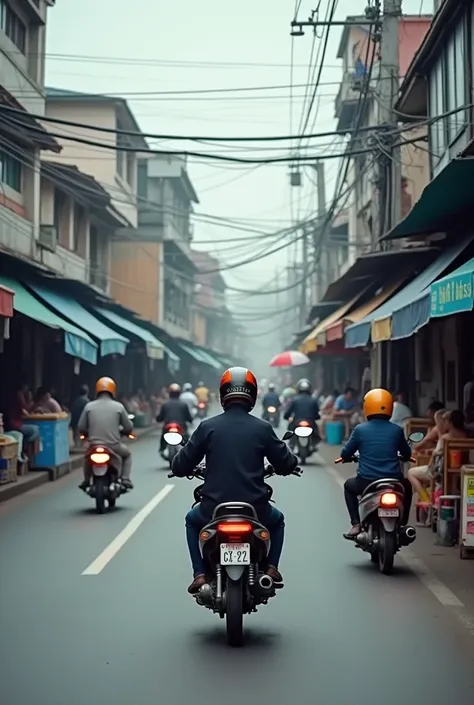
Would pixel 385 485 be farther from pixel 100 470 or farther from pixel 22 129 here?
pixel 22 129

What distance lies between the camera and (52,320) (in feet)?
65.2

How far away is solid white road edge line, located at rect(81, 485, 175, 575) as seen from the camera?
9992 mm

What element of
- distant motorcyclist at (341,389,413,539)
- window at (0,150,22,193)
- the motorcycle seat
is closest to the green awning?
distant motorcyclist at (341,389,413,539)

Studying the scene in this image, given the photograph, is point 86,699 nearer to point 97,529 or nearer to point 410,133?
point 97,529

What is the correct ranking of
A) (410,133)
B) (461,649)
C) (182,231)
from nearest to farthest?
(461,649) < (410,133) < (182,231)

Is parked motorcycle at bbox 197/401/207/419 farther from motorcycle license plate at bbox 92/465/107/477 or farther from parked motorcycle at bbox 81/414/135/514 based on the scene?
motorcycle license plate at bbox 92/465/107/477

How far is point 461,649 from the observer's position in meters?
6.82

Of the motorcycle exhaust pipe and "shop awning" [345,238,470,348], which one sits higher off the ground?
"shop awning" [345,238,470,348]

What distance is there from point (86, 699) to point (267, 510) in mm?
1974

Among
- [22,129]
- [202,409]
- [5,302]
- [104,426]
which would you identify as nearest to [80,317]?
[22,129]

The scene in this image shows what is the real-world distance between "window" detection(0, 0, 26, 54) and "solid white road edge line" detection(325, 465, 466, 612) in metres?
16.6

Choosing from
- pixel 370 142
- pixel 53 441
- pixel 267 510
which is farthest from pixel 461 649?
pixel 370 142

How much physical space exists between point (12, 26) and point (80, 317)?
661 centimetres

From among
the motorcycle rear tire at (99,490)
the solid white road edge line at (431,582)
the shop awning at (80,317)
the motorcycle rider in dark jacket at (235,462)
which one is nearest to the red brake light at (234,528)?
the motorcycle rider in dark jacket at (235,462)
